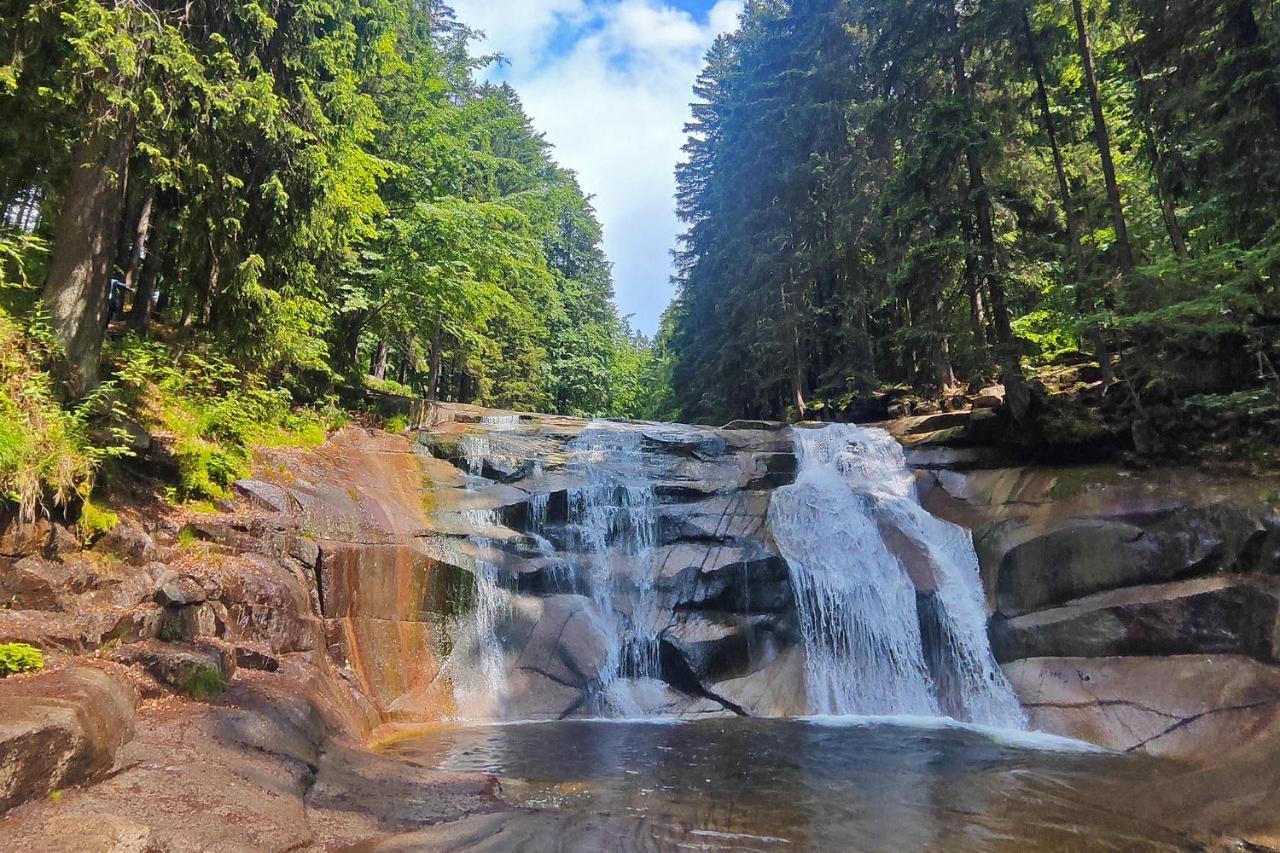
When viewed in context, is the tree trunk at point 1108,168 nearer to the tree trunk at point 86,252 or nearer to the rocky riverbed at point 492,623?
the rocky riverbed at point 492,623

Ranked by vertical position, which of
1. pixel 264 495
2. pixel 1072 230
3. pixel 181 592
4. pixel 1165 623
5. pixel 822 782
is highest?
pixel 1072 230

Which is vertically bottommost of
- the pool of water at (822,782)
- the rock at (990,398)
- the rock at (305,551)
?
the pool of water at (822,782)

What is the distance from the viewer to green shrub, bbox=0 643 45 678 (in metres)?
5.04

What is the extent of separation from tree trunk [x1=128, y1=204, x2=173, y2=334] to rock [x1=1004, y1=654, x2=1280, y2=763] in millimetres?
15979

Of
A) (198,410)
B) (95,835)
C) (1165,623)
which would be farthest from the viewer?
(198,410)

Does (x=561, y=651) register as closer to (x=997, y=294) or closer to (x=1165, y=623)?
(x=1165, y=623)

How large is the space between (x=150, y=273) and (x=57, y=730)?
1078 cm

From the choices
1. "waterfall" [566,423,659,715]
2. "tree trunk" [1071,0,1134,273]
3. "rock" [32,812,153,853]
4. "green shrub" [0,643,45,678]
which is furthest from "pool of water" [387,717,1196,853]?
"tree trunk" [1071,0,1134,273]

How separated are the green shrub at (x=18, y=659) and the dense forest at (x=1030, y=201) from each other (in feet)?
42.8

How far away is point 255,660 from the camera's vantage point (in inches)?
304


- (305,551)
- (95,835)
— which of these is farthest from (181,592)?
(95,835)

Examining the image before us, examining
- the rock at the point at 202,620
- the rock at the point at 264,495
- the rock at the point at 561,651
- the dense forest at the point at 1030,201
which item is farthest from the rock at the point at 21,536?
the dense forest at the point at 1030,201

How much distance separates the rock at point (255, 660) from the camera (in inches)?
299

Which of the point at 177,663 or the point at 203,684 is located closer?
the point at 177,663
